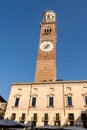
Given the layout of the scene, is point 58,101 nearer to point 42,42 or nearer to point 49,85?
point 49,85

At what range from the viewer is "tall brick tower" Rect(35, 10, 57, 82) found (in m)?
35.7

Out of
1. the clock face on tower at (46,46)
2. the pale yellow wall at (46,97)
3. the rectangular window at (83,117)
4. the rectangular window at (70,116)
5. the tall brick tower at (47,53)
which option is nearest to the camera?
the rectangular window at (83,117)

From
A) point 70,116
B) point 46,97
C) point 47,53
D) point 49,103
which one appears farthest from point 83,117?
point 47,53

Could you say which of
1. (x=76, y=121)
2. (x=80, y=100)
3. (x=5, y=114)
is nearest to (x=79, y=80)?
(x=80, y=100)

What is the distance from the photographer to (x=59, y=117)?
87.0 feet

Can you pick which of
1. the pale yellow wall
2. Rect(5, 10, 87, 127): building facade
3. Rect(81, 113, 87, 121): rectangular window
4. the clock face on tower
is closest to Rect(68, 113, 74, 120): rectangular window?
Rect(5, 10, 87, 127): building facade

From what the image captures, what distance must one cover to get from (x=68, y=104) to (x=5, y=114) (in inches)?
420

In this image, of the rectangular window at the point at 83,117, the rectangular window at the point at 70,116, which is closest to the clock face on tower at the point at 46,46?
the rectangular window at the point at 70,116

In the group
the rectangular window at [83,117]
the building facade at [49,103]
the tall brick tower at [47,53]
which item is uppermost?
the tall brick tower at [47,53]

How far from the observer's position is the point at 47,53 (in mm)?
38875

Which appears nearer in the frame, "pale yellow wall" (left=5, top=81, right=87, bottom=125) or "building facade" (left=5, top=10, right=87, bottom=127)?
"building facade" (left=5, top=10, right=87, bottom=127)

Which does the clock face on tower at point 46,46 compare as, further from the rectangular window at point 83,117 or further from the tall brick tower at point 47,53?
the rectangular window at point 83,117

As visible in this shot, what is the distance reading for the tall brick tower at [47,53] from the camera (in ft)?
117

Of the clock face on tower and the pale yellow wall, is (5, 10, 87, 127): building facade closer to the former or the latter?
the pale yellow wall
